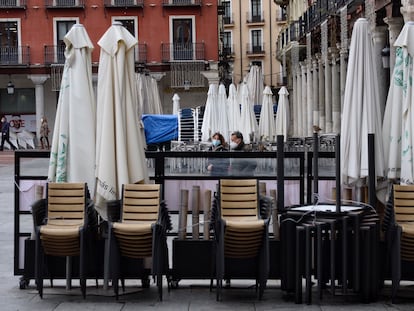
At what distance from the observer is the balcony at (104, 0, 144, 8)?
44625mm

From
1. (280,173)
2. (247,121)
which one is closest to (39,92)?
(247,121)

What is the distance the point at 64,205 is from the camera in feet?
27.1

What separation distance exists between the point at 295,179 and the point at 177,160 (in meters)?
1.29

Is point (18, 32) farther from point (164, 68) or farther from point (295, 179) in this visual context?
point (295, 179)

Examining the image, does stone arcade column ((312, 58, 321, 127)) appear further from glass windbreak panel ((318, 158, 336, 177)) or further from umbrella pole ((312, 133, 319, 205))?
umbrella pole ((312, 133, 319, 205))

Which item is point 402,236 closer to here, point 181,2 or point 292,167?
point 292,167

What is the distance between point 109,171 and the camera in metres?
8.36

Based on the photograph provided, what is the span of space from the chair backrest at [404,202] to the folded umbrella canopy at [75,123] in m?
3.10

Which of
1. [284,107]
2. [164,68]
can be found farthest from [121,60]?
[164,68]

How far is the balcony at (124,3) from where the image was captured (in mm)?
44625

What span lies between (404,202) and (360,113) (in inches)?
48.0

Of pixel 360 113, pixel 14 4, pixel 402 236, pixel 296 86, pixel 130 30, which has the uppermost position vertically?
pixel 14 4

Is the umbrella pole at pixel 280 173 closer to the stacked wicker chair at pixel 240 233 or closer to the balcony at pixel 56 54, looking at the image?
the stacked wicker chair at pixel 240 233

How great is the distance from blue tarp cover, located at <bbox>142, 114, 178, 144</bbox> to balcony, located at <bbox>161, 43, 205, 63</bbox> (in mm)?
18572
